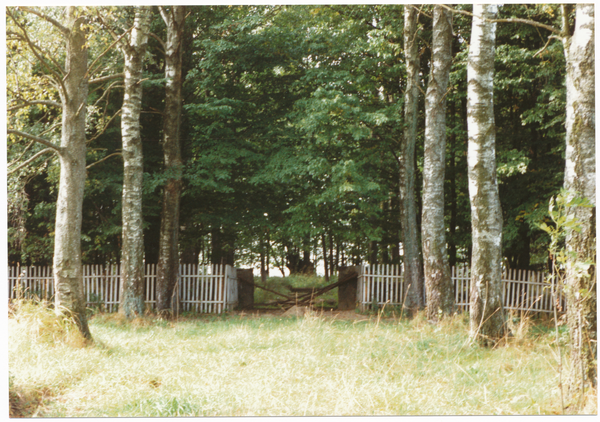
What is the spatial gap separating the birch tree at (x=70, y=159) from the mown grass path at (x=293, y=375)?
656mm

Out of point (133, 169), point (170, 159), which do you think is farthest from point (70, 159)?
point (170, 159)

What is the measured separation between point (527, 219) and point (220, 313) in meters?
7.52

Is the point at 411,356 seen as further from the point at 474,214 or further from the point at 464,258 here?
the point at 464,258

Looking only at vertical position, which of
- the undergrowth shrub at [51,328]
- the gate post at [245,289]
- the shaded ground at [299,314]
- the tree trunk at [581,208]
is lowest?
the shaded ground at [299,314]

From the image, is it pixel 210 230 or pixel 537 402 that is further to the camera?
pixel 210 230

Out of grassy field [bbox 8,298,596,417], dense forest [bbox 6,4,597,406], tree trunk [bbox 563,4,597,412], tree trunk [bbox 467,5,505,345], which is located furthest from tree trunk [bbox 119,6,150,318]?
tree trunk [bbox 563,4,597,412]

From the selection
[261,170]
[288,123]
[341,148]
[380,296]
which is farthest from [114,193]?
[380,296]

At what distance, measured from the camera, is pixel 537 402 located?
3711mm

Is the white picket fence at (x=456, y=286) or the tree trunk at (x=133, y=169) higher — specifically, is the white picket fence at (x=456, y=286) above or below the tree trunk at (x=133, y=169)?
below

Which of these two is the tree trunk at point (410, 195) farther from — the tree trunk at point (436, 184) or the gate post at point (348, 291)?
the tree trunk at point (436, 184)

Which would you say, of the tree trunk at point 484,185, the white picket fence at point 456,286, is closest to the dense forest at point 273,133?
the white picket fence at point 456,286

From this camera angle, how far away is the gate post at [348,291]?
11703mm

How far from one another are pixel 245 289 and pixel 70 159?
22.5ft

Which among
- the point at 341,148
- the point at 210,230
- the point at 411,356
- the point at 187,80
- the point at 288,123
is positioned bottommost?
the point at 411,356
